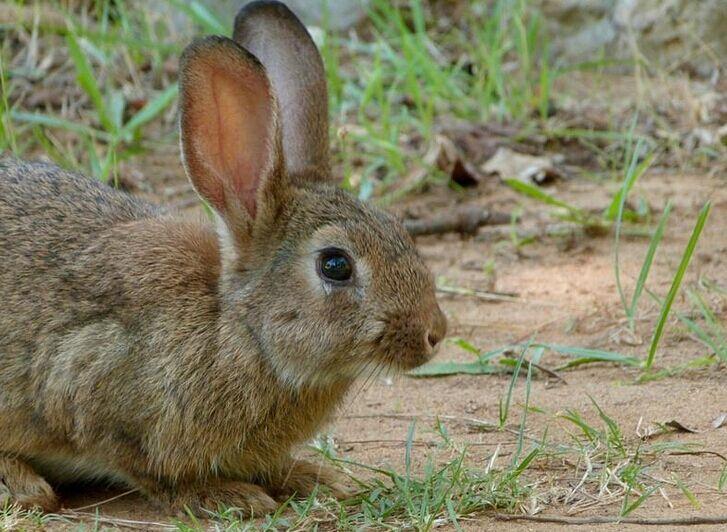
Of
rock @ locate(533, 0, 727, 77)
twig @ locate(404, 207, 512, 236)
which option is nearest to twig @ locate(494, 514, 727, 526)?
twig @ locate(404, 207, 512, 236)

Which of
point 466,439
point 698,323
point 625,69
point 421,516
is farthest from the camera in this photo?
point 625,69

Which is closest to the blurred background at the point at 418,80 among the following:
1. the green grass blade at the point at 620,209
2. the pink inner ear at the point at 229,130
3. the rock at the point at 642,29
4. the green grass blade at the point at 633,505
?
the rock at the point at 642,29

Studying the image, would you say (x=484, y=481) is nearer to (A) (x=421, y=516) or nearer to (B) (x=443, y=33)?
(A) (x=421, y=516)

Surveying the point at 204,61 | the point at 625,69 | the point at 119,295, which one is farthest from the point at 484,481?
the point at 625,69

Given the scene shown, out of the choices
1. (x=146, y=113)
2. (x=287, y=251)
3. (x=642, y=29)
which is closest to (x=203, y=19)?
(x=146, y=113)

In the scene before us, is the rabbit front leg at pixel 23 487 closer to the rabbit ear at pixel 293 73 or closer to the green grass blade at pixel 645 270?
the rabbit ear at pixel 293 73

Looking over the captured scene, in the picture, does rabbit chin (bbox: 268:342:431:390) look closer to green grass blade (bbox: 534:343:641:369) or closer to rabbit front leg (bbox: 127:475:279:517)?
rabbit front leg (bbox: 127:475:279:517)
